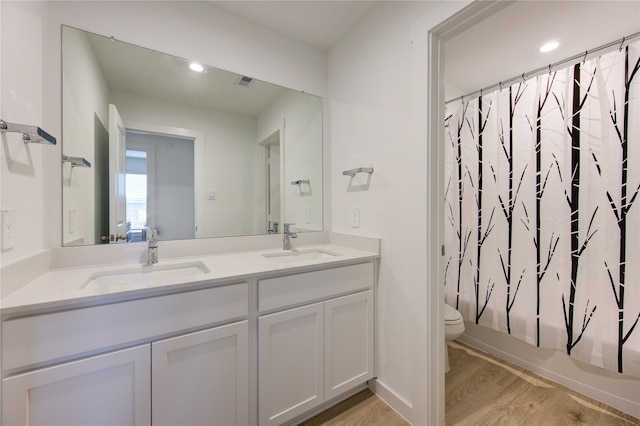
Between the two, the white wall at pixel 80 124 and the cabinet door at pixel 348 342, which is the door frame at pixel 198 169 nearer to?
the white wall at pixel 80 124

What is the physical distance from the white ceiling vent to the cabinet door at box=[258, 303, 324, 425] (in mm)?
1489

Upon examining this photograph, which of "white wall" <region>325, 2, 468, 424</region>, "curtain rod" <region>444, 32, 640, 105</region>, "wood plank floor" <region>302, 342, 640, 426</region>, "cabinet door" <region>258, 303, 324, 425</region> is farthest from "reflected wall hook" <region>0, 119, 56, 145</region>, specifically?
"curtain rod" <region>444, 32, 640, 105</region>

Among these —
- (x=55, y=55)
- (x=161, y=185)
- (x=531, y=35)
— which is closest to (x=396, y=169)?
(x=531, y=35)

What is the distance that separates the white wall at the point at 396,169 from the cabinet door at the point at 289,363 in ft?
1.50

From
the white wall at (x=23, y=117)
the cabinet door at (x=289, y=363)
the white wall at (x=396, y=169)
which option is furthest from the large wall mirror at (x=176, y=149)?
the cabinet door at (x=289, y=363)

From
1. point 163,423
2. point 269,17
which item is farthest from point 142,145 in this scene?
point 163,423

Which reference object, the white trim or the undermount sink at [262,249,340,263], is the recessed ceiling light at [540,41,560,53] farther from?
the undermount sink at [262,249,340,263]

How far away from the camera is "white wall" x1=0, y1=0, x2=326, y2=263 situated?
0.93 m

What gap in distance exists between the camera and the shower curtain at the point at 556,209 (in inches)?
55.4

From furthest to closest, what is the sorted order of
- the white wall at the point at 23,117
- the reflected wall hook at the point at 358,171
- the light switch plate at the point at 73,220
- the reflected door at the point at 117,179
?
the reflected wall hook at the point at 358,171
the reflected door at the point at 117,179
the light switch plate at the point at 73,220
the white wall at the point at 23,117

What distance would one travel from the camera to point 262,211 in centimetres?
186

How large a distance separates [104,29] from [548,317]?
3.12 m

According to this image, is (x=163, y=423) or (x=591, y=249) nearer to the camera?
(x=163, y=423)

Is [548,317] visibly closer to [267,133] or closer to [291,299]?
[291,299]
